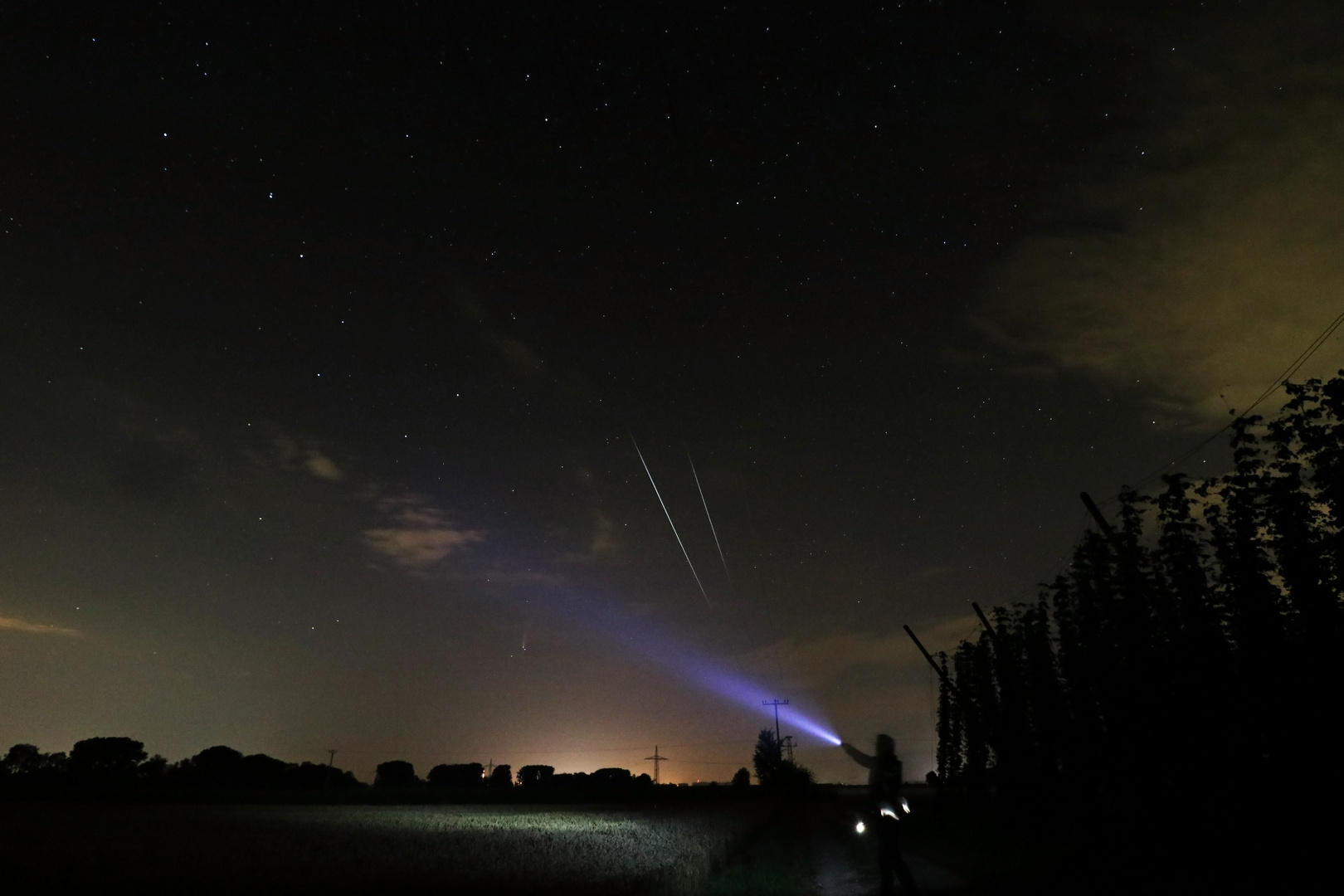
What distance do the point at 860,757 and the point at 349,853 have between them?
18.1m

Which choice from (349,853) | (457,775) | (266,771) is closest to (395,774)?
(457,775)

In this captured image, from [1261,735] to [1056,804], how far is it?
1387 centimetres

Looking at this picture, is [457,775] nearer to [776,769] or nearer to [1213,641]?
[776,769]

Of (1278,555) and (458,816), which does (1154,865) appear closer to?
(1278,555)

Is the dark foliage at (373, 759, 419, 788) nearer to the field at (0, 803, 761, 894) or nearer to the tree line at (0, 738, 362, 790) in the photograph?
the tree line at (0, 738, 362, 790)

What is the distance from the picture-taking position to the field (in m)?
16.6

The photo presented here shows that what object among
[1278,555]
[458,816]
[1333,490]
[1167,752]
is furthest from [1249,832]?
[458,816]

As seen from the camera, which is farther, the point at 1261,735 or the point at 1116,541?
the point at 1116,541

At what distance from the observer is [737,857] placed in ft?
77.2

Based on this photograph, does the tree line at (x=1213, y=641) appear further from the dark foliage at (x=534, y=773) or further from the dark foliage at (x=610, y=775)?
the dark foliage at (x=534, y=773)

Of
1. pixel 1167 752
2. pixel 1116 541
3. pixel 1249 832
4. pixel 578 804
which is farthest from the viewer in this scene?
pixel 578 804

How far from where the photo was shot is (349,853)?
958 inches

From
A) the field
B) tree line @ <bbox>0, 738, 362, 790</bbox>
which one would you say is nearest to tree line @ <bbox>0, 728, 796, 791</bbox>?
tree line @ <bbox>0, 738, 362, 790</bbox>

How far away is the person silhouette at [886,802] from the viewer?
12.3 m
